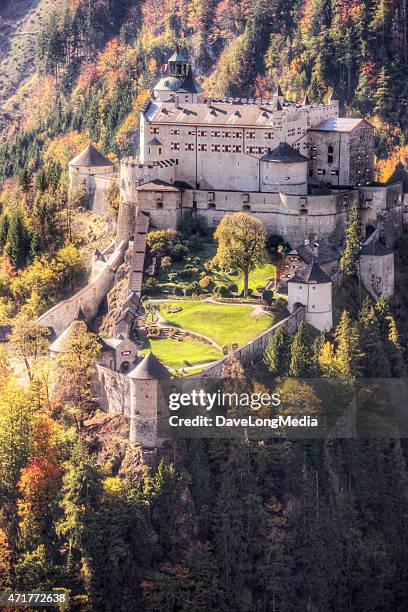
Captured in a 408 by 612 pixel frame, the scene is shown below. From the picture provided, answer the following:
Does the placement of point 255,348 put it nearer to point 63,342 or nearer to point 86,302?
point 63,342

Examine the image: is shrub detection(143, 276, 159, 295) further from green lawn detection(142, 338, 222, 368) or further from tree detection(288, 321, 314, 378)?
tree detection(288, 321, 314, 378)

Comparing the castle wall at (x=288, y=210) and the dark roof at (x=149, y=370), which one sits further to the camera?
the castle wall at (x=288, y=210)

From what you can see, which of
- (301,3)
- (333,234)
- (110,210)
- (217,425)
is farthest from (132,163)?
(301,3)

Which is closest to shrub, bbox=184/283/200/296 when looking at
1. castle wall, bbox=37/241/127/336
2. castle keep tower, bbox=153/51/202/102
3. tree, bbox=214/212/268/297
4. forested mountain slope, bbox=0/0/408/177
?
tree, bbox=214/212/268/297

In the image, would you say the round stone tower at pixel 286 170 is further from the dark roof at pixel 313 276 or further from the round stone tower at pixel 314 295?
the round stone tower at pixel 314 295

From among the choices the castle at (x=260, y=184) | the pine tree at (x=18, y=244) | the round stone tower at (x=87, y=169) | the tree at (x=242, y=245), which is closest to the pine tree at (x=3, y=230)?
the pine tree at (x=18, y=244)

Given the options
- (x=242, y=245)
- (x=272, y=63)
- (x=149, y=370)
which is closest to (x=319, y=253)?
(x=242, y=245)
